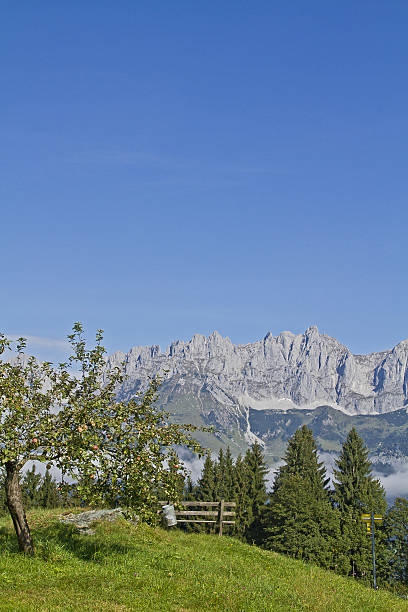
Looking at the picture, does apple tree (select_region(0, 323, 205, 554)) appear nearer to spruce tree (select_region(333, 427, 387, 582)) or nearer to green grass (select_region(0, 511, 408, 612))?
green grass (select_region(0, 511, 408, 612))

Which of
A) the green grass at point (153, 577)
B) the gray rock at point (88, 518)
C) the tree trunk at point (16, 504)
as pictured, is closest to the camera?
the green grass at point (153, 577)

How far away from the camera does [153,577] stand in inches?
961

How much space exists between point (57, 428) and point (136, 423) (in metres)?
3.34

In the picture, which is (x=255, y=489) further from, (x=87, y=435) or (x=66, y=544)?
(x=87, y=435)

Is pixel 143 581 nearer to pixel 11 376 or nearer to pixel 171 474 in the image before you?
pixel 171 474

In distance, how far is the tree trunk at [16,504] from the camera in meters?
24.8

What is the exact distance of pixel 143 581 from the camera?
2370cm

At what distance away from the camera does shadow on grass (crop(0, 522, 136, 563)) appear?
2652cm

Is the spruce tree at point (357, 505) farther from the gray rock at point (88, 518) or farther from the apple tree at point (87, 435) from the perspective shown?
the apple tree at point (87, 435)

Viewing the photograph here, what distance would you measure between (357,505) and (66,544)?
74.7m

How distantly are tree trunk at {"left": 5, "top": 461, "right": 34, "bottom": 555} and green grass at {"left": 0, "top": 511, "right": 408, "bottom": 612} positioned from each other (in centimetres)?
53

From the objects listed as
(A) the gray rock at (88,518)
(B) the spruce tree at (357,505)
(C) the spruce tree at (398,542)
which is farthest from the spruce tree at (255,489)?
(A) the gray rock at (88,518)

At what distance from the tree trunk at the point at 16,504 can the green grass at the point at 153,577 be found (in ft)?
1.75

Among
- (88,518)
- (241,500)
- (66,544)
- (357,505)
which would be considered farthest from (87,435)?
(241,500)
